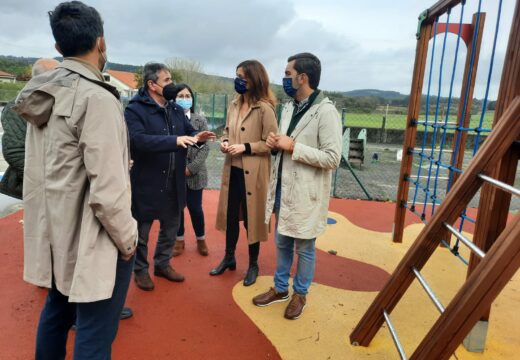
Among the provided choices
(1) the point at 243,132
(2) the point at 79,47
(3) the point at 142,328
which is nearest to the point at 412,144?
(1) the point at 243,132

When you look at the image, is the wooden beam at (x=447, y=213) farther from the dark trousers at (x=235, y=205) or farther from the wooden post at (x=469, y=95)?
the wooden post at (x=469, y=95)

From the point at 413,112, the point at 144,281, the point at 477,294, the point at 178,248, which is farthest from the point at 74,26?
the point at 413,112

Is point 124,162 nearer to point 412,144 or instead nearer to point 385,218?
point 412,144

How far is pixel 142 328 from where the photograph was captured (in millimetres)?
2514

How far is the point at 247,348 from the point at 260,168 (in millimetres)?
1375

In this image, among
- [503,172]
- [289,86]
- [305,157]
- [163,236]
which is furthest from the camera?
[163,236]

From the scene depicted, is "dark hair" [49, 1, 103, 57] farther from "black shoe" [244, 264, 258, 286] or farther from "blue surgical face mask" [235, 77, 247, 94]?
"black shoe" [244, 264, 258, 286]

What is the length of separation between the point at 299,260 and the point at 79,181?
5.68 ft

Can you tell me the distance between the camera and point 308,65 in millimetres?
2520

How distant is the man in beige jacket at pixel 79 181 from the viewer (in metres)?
→ 1.39

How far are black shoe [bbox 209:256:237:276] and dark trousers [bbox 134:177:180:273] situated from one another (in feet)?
1.45

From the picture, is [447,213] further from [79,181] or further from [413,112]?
[413,112]

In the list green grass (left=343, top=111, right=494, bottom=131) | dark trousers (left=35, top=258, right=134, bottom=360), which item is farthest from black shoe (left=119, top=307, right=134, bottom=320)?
green grass (left=343, top=111, right=494, bottom=131)

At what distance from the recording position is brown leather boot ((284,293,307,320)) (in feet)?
8.88
